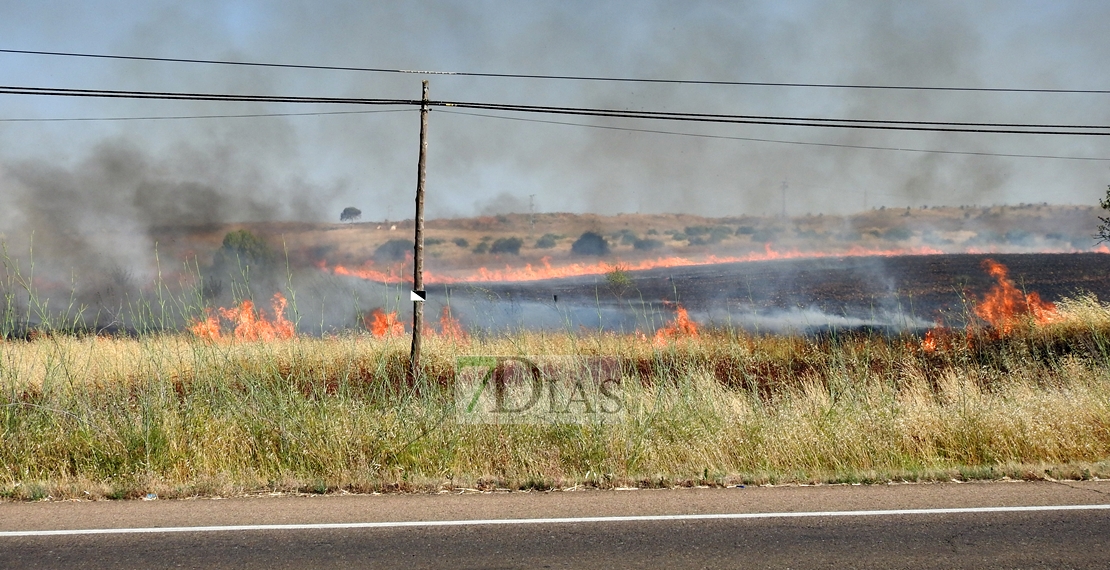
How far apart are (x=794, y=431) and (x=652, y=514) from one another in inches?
123

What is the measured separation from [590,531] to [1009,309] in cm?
2778

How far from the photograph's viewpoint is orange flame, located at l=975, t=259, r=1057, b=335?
22.0 metres

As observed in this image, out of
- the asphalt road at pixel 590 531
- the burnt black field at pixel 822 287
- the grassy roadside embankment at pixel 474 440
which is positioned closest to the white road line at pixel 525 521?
the asphalt road at pixel 590 531

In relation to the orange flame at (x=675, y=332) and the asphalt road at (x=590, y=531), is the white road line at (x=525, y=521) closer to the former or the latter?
the asphalt road at (x=590, y=531)

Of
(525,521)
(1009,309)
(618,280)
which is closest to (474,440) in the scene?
(525,521)

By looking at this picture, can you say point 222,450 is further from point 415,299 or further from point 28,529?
point 415,299

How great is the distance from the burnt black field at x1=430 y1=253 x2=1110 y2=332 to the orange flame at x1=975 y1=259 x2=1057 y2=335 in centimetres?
157

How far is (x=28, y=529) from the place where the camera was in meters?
6.68

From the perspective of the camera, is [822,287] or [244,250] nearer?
[244,250]

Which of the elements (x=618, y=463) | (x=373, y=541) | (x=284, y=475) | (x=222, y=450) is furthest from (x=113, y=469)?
(x=618, y=463)

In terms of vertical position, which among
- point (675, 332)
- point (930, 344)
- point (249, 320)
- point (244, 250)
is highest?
point (244, 250)

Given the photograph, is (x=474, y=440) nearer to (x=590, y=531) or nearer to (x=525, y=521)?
(x=525, y=521)

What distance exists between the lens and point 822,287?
5072 cm

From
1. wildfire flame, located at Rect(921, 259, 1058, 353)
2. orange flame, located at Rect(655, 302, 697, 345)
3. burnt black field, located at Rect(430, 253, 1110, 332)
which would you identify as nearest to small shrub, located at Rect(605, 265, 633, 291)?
burnt black field, located at Rect(430, 253, 1110, 332)
